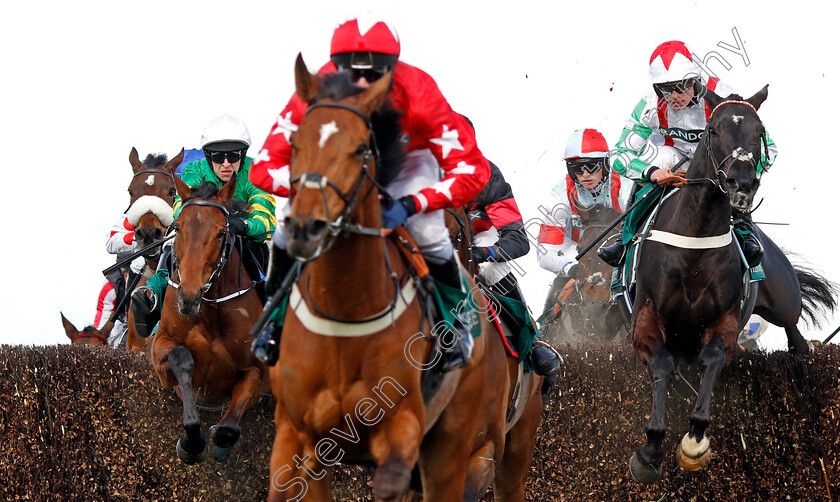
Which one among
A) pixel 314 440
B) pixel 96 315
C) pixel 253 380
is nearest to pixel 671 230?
pixel 253 380

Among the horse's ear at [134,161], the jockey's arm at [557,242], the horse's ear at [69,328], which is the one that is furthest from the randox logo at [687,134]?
the horse's ear at [69,328]

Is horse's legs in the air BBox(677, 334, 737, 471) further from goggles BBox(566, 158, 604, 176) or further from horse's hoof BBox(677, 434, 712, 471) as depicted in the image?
goggles BBox(566, 158, 604, 176)

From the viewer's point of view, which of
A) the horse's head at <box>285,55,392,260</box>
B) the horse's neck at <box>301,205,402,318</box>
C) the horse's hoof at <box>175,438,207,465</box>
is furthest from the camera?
the horse's hoof at <box>175,438,207,465</box>

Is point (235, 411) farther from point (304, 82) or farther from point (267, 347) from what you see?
point (304, 82)

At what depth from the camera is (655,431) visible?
644 cm

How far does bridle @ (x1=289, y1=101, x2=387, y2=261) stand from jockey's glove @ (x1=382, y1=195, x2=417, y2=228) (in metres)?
0.12

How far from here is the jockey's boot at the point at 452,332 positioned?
4344 mm

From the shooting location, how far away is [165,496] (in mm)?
7398

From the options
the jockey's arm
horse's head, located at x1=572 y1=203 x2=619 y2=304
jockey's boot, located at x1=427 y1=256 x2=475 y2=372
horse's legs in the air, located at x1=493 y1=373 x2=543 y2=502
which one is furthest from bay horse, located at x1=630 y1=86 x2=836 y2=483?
the jockey's arm

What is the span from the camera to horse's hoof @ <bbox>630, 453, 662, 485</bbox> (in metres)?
6.48

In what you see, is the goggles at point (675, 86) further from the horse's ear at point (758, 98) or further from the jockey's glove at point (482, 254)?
the jockey's glove at point (482, 254)

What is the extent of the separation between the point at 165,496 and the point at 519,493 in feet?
8.81

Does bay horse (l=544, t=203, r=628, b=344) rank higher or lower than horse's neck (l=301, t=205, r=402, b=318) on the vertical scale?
lower

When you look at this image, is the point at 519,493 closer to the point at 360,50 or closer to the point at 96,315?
the point at 360,50
